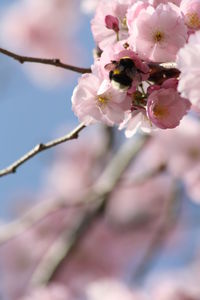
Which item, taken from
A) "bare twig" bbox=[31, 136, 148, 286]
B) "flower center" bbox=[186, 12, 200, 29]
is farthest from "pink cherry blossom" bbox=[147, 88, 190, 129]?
"bare twig" bbox=[31, 136, 148, 286]

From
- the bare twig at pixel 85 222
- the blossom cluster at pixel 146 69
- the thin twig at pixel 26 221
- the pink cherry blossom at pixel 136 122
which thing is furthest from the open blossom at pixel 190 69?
the bare twig at pixel 85 222

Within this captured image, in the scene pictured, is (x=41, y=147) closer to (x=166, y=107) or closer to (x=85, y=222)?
(x=166, y=107)

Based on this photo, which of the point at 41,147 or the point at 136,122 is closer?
the point at 136,122

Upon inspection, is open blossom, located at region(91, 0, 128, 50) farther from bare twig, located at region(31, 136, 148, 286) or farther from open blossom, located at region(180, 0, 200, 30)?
bare twig, located at region(31, 136, 148, 286)

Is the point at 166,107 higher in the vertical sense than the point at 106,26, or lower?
lower

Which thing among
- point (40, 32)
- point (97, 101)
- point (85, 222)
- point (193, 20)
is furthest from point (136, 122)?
point (40, 32)

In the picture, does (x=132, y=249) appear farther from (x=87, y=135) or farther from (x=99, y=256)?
(x=87, y=135)
